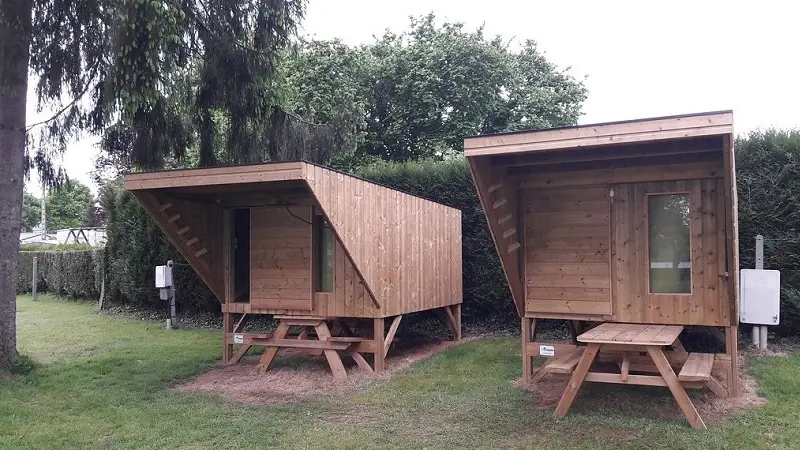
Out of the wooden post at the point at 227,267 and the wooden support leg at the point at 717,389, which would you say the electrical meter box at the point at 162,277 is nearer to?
the wooden post at the point at 227,267

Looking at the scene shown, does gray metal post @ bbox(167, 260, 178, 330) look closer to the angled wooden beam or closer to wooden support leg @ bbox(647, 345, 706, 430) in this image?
the angled wooden beam

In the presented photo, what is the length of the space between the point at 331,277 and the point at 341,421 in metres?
2.45

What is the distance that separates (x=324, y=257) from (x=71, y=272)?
11.3 metres

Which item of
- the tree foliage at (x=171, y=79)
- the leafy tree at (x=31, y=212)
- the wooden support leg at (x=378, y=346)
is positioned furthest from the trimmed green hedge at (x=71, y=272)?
the leafy tree at (x=31, y=212)

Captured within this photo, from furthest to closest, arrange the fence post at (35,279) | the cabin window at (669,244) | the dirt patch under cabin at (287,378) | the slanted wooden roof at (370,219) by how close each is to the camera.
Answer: the fence post at (35,279)
the dirt patch under cabin at (287,378)
the slanted wooden roof at (370,219)
the cabin window at (669,244)

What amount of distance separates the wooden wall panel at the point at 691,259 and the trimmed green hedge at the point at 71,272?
1171cm

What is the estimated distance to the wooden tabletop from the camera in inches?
181

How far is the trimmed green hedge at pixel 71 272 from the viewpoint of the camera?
14.3 m

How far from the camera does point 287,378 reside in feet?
22.5

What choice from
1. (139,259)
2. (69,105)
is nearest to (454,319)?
(69,105)

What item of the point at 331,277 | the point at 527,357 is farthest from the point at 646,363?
the point at 331,277

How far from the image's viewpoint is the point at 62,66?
722 cm

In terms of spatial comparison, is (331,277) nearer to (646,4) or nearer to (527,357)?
(527,357)

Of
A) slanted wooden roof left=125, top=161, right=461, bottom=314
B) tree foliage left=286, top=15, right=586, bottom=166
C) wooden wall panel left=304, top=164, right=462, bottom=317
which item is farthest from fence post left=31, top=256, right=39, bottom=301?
wooden wall panel left=304, top=164, right=462, bottom=317
